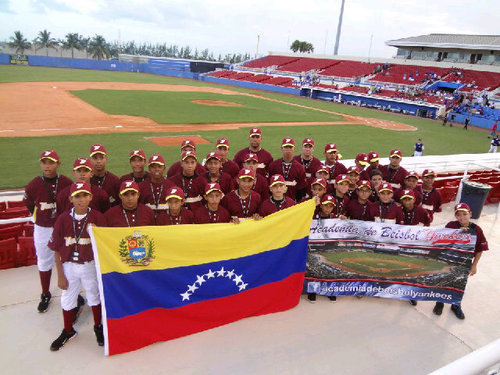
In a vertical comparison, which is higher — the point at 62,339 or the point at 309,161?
the point at 309,161

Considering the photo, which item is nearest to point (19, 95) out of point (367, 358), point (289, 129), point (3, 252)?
point (289, 129)

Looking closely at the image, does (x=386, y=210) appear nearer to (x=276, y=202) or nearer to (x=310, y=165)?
(x=276, y=202)

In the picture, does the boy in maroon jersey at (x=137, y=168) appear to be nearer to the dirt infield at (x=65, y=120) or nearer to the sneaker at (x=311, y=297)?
the sneaker at (x=311, y=297)

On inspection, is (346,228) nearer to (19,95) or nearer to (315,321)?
(315,321)

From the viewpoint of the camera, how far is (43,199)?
4855 mm

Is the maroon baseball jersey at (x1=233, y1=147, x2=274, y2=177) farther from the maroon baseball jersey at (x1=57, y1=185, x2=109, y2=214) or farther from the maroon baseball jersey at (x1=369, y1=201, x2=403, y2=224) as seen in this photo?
the maroon baseball jersey at (x1=57, y1=185, x2=109, y2=214)

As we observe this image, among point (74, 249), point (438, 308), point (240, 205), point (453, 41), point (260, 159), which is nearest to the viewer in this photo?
point (74, 249)

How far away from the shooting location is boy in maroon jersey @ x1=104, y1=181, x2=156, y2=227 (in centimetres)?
452

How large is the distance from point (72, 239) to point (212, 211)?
1.84 m

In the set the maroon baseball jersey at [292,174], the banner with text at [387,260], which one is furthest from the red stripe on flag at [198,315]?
the maroon baseball jersey at [292,174]

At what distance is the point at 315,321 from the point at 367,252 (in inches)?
53.4

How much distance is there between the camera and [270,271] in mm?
5090

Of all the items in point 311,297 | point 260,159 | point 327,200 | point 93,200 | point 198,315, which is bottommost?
point 311,297

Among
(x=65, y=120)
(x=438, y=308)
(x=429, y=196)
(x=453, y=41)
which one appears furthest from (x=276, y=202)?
(x=453, y=41)
